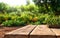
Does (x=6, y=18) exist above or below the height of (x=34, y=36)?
below

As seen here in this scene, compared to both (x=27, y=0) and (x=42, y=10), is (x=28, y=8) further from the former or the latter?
(x=42, y=10)

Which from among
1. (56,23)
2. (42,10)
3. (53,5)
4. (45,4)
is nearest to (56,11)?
(53,5)

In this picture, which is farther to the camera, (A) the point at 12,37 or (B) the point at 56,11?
(B) the point at 56,11

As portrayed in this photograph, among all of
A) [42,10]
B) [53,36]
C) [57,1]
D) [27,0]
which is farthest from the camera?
[27,0]

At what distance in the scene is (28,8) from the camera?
34719mm

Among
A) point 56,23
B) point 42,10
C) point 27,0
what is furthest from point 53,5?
point 27,0

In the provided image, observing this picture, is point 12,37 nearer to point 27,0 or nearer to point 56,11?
point 56,11

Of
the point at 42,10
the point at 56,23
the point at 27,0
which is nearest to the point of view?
the point at 56,23

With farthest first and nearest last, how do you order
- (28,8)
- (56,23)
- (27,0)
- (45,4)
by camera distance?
1. (27,0)
2. (28,8)
3. (45,4)
4. (56,23)

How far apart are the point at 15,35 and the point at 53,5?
10.6 meters

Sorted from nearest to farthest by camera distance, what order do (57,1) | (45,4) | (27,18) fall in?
1. (57,1)
2. (45,4)
3. (27,18)

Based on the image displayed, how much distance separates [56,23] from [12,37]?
263cm

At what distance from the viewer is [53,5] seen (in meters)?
12.2

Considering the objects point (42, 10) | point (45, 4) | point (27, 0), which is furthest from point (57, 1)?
point (27, 0)
